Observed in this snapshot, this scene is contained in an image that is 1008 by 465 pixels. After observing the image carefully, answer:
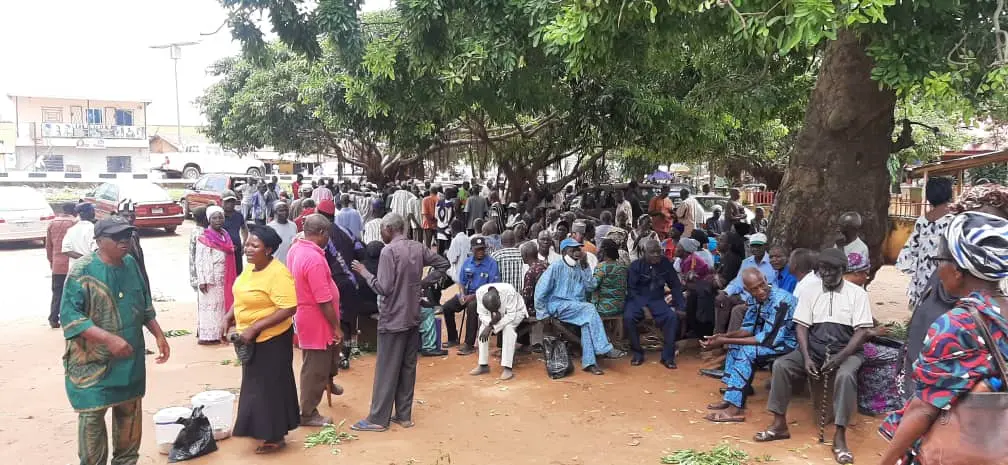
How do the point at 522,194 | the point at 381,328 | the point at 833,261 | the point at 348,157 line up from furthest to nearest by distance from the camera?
the point at 348,157, the point at 522,194, the point at 381,328, the point at 833,261

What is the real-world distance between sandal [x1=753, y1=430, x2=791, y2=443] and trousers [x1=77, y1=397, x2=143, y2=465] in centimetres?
420

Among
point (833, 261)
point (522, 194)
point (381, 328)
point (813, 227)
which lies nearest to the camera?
point (833, 261)

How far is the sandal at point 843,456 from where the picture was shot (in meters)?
4.79

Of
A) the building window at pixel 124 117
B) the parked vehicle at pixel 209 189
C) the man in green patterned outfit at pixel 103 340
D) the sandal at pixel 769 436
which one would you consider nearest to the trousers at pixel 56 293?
the man in green patterned outfit at pixel 103 340

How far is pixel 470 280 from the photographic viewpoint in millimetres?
7605

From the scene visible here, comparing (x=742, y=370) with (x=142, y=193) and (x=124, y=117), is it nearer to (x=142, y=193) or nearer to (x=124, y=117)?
(x=142, y=193)

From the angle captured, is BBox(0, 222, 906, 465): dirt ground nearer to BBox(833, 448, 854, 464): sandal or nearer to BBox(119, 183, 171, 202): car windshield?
BBox(833, 448, 854, 464): sandal

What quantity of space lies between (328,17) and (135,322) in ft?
14.2

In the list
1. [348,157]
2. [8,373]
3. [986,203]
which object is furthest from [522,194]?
[986,203]

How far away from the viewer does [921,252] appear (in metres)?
5.80

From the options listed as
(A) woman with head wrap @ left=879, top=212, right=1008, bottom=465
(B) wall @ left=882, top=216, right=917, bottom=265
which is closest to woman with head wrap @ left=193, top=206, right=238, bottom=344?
(A) woman with head wrap @ left=879, top=212, right=1008, bottom=465

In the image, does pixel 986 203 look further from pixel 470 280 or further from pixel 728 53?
pixel 728 53

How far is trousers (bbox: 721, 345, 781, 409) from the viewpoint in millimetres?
5656

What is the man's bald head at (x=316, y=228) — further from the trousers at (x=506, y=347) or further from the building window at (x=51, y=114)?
the building window at (x=51, y=114)
